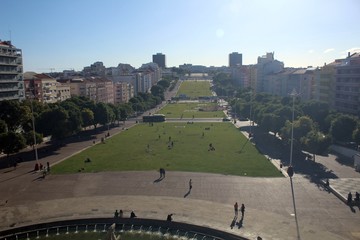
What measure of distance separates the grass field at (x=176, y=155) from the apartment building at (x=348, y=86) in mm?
28973

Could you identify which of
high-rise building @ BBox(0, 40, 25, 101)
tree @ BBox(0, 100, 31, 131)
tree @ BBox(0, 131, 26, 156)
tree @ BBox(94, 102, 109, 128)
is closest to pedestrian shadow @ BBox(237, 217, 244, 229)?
tree @ BBox(0, 131, 26, 156)

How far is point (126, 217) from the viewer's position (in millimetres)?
32344

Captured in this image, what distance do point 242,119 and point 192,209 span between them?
268ft

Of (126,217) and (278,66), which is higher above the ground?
(278,66)

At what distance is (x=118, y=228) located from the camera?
103ft

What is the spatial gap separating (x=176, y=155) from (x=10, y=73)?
181 ft

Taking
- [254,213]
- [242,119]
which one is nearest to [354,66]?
[242,119]

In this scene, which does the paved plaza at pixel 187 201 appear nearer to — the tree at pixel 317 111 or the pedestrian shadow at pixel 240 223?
the pedestrian shadow at pixel 240 223

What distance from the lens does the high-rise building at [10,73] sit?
290 ft

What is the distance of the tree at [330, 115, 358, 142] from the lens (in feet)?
208

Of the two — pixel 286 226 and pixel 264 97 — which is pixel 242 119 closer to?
pixel 264 97

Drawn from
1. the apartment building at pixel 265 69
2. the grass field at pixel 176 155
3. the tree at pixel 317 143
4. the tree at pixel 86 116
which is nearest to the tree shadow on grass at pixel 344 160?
the tree at pixel 317 143

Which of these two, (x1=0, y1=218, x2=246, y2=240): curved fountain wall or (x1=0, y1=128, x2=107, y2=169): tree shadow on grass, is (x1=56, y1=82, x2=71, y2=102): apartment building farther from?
(x1=0, y1=218, x2=246, y2=240): curved fountain wall

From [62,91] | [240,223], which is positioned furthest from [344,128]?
[62,91]
